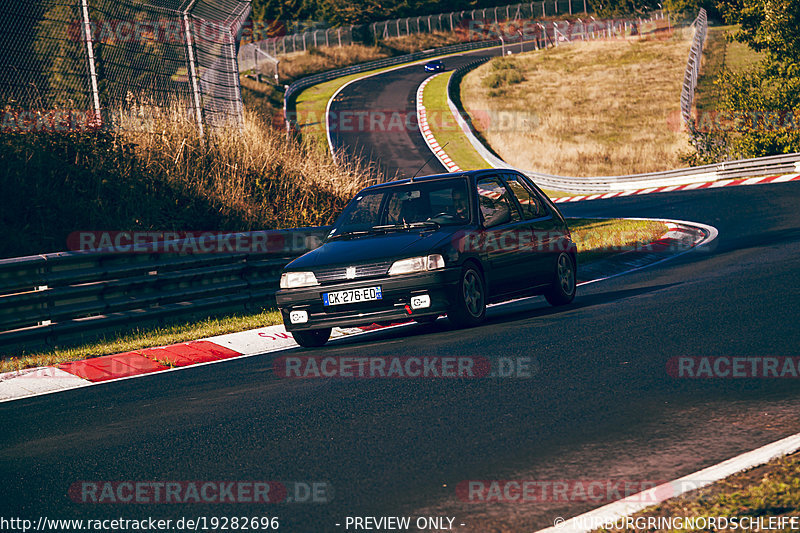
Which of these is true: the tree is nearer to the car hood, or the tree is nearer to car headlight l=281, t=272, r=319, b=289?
the car hood

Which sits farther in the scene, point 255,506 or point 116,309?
point 116,309

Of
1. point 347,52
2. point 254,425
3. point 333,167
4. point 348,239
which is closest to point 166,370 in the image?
point 348,239

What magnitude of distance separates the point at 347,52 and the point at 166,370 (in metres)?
78.1

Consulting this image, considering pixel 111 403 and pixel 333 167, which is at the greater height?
pixel 333 167

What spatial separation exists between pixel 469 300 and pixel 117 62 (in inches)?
327

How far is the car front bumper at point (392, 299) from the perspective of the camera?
8867mm

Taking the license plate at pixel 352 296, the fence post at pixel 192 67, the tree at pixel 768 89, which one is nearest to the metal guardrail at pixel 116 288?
the license plate at pixel 352 296

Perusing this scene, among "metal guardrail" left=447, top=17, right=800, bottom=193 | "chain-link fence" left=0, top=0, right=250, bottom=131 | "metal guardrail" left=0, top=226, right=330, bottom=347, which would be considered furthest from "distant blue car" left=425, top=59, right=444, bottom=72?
"metal guardrail" left=0, top=226, right=330, bottom=347

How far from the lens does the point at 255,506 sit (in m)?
4.29

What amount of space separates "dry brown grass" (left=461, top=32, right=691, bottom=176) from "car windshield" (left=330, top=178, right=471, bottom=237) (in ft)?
119

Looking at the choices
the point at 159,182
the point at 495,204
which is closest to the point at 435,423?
the point at 495,204

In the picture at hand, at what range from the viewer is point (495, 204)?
10.4 meters

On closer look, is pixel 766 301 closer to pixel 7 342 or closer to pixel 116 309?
pixel 116 309

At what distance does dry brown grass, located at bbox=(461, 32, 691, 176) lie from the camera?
47.6 metres
